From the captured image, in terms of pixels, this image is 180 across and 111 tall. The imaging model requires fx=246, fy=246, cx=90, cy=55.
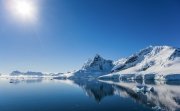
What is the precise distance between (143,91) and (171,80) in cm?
7791

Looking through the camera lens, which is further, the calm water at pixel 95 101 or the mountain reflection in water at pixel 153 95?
the mountain reflection in water at pixel 153 95

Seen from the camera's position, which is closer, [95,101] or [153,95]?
[95,101]

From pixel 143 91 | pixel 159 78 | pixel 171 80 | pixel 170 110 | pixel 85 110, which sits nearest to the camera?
pixel 170 110

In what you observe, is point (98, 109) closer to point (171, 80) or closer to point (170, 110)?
point (170, 110)

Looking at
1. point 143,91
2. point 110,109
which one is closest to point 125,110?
point 110,109

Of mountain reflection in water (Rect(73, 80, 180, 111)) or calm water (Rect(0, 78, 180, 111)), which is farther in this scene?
mountain reflection in water (Rect(73, 80, 180, 111))

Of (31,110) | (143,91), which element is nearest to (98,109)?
(31,110)

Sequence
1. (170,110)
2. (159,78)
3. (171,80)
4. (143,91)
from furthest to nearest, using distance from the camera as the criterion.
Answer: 1. (159,78)
2. (171,80)
3. (143,91)
4. (170,110)

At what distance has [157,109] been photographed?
61.2 m

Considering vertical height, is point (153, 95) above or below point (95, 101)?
above

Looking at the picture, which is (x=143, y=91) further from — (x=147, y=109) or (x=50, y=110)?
(x=50, y=110)

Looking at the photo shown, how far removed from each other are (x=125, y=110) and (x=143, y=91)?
4515 cm

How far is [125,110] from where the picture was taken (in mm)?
62375

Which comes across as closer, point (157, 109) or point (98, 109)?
point (157, 109)
